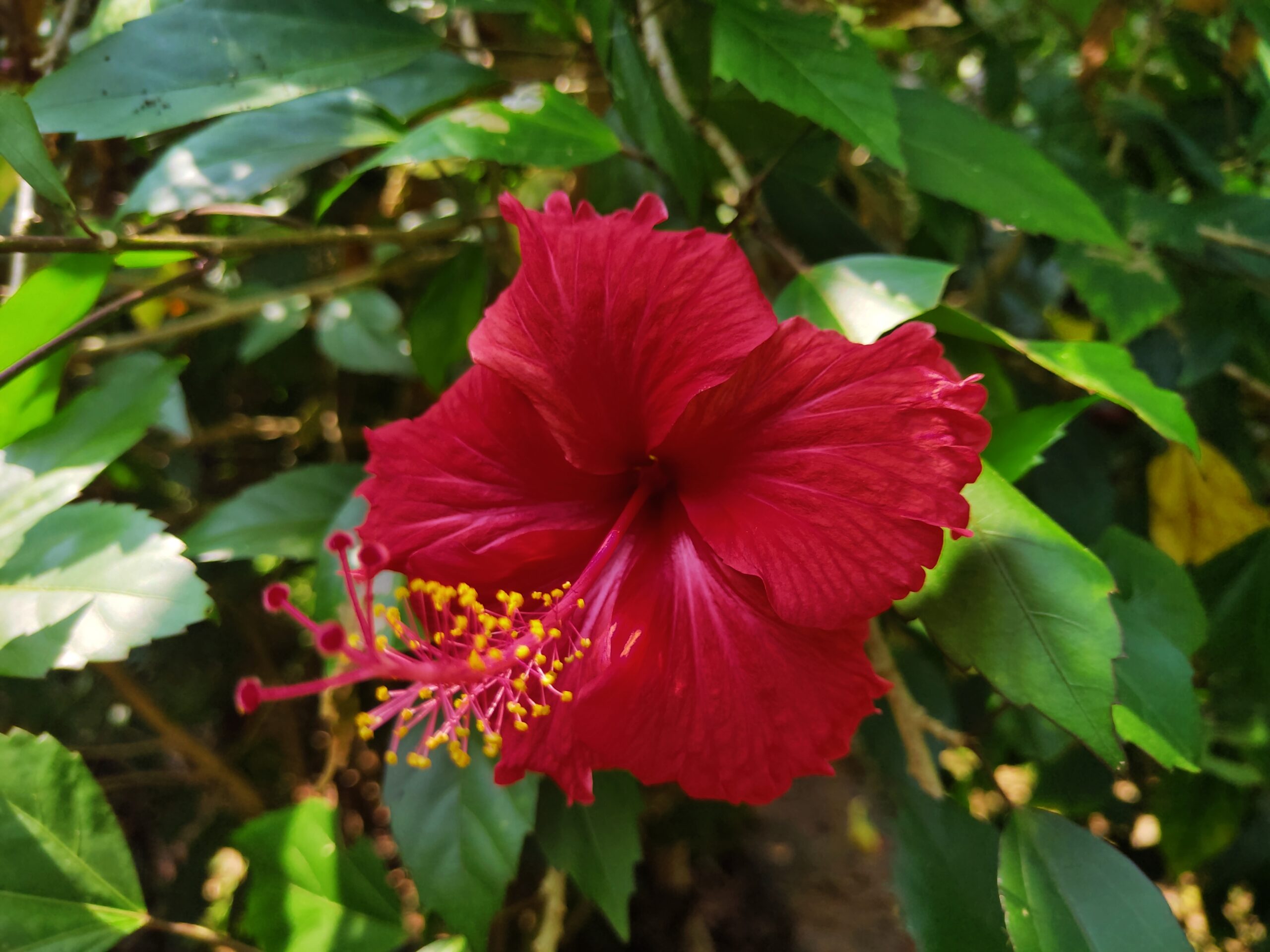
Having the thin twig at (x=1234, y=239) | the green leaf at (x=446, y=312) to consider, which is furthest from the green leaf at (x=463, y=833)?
the thin twig at (x=1234, y=239)

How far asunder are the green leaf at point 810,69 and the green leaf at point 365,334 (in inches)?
22.3

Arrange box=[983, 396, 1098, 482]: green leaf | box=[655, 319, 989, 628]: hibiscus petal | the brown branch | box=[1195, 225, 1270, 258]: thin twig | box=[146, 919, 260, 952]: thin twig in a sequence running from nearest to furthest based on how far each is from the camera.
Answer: box=[655, 319, 989, 628]: hibiscus petal
box=[983, 396, 1098, 482]: green leaf
box=[146, 919, 260, 952]: thin twig
box=[1195, 225, 1270, 258]: thin twig
the brown branch

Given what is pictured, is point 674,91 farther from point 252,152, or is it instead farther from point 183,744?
point 183,744

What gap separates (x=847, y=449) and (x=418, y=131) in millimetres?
391

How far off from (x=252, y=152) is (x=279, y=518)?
35 cm

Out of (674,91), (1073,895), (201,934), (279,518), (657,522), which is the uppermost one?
(674,91)

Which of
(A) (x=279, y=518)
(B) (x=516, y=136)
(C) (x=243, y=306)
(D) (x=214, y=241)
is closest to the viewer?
(B) (x=516, y=136)

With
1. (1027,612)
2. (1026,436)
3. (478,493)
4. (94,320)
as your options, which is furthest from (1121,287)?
(94,320)

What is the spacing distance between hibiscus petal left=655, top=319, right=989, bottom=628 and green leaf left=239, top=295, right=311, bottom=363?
71 centimetres

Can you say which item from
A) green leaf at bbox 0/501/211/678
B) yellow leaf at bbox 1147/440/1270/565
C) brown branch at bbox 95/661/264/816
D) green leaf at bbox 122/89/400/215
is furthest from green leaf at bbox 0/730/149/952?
yellow leaf at bbox 1147/440/1270/565

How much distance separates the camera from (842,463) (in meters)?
0.46

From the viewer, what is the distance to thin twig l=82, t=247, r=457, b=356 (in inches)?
34.4

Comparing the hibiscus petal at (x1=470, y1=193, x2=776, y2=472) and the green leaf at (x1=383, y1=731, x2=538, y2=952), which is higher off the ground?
the hibiscus petal at (x1=470, y1=193, x2=776, y2=472)

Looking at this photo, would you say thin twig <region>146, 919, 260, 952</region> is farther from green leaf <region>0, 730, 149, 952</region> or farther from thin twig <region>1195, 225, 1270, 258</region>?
thin twig <region>1195, 225, 1270, 258</region>
